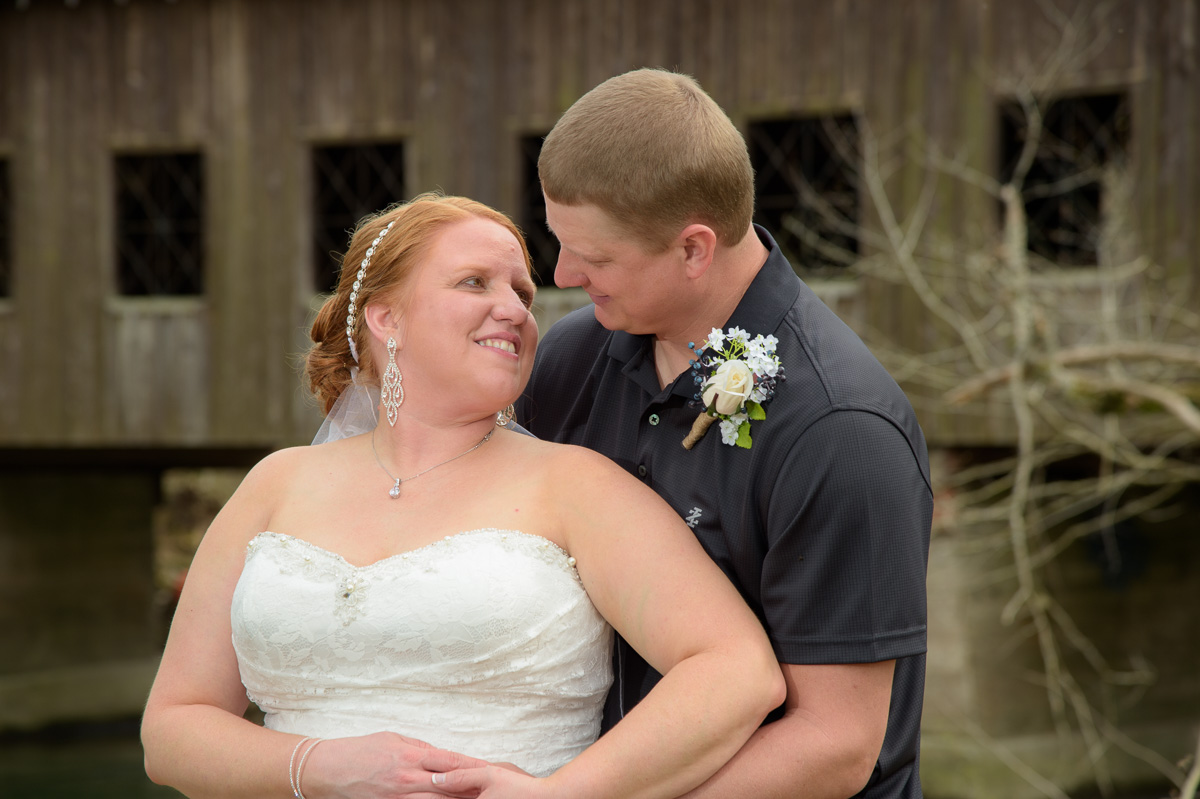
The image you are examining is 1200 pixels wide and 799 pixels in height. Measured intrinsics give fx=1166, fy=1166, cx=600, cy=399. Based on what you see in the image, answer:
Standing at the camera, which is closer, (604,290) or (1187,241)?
(604,290)

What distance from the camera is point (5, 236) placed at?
9180 mm

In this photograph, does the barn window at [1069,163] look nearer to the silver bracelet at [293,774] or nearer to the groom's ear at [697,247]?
the groom's ear at [697,247]

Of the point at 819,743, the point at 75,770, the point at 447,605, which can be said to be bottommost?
the point at 75,770

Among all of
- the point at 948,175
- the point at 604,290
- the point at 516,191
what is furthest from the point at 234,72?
the point at 604,290

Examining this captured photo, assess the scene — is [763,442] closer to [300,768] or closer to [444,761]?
[444,761]

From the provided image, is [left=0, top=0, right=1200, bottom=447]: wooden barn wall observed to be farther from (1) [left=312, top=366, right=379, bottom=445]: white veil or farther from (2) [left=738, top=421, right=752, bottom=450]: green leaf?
(2) [left=738, top=421, right=752, bottom=450]: green leaf

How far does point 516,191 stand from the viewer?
8102 mm

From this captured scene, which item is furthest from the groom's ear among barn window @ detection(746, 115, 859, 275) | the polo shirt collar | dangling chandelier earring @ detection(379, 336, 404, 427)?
barn window @ detection(746, 115, 859, 275)

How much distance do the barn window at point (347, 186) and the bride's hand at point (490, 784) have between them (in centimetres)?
689

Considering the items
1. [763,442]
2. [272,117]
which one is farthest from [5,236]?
[763,442]

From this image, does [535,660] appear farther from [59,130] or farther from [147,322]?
[59,130]

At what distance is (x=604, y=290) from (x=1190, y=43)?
6062 mm

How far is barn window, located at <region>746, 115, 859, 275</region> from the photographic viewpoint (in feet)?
24.7

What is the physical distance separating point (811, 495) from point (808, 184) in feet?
19.9
